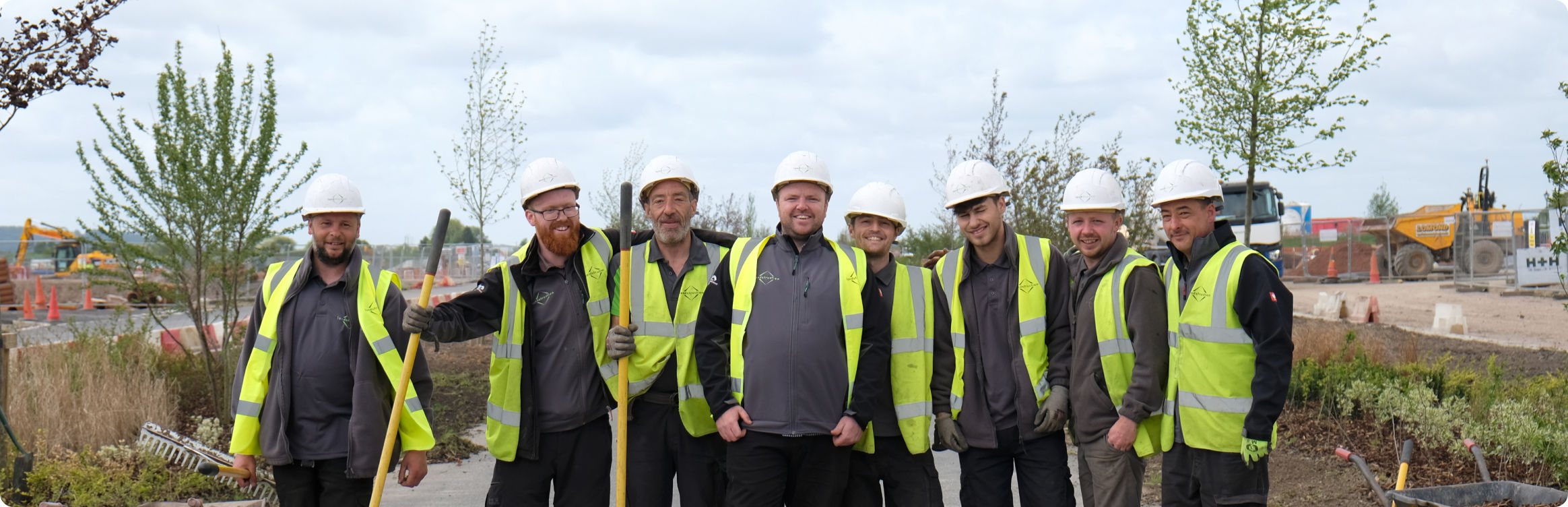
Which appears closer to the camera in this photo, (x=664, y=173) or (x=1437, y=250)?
(x=664, y=173)

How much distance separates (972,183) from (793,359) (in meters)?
1.16

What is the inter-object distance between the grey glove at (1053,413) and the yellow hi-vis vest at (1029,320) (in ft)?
0.17

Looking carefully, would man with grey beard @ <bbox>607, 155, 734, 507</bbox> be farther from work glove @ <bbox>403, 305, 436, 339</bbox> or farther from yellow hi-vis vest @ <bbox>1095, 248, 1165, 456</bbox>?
yellow hi-vis vest @ <bbox>1095, 248, 1165, 456</bbox>

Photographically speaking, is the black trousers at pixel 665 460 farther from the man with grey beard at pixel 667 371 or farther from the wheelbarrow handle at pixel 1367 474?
the wheelbarrow handle at pixel 1367 474

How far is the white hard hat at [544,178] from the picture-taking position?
4715 millimetres

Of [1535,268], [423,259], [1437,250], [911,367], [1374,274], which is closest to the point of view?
[911,367]

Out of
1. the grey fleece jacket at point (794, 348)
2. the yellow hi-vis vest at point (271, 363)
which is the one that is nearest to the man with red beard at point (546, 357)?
the yellow hi-vis vest at point (271, 363)

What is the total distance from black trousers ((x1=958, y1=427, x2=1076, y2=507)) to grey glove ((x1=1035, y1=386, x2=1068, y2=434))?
0.07 metres

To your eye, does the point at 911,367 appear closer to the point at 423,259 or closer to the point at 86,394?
the point at 86,394

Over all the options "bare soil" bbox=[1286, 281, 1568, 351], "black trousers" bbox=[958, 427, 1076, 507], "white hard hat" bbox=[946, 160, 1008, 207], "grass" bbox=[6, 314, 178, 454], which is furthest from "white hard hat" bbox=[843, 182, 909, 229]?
"bare soil" bbox=[1286, 281, 1568, 351]

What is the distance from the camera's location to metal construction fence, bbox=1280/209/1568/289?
2482cm

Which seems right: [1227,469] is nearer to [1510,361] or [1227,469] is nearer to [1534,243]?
[1510,361]

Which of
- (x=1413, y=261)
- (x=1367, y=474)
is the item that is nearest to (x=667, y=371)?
(x=1367, y=474)

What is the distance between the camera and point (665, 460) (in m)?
4.72
